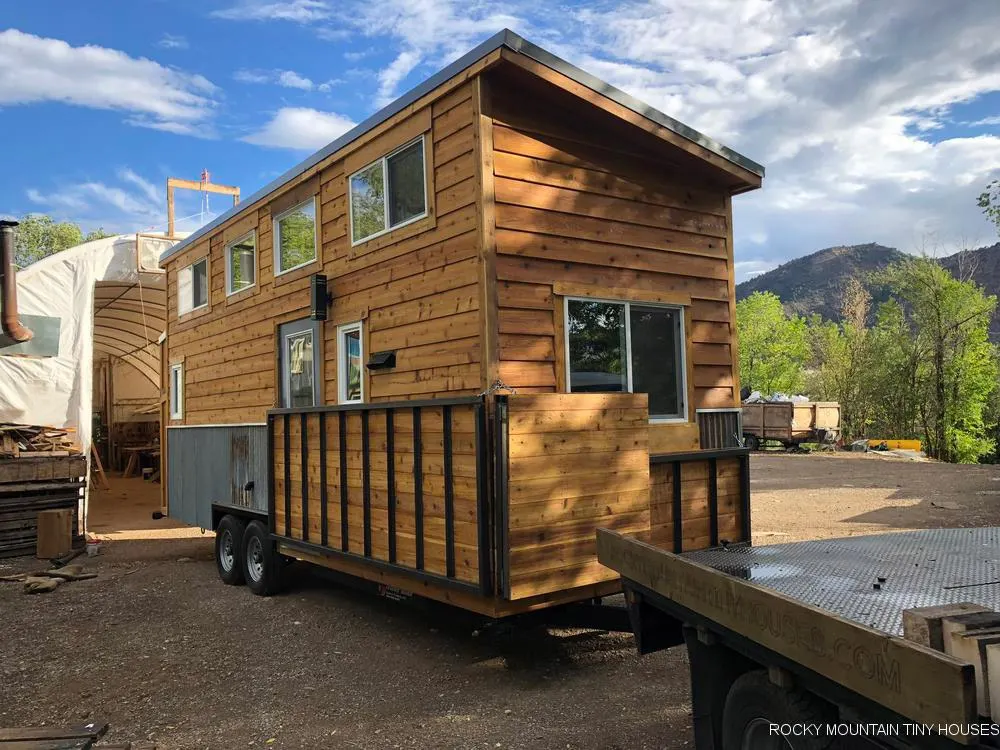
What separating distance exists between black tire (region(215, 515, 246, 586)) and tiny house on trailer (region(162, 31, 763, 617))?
1.21ft

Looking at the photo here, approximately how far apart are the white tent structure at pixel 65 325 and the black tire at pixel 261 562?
18.5ft

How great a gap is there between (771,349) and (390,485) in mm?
48675

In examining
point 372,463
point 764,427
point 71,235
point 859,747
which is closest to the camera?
point 859,747

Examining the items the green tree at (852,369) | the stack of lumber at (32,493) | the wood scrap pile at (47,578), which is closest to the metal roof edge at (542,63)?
the wood scrap pile at (47,578)

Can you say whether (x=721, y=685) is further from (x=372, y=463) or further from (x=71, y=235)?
(x=71, y=235)

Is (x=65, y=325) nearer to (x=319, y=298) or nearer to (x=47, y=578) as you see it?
(x=47, y=578)

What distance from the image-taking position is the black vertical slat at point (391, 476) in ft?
20.2

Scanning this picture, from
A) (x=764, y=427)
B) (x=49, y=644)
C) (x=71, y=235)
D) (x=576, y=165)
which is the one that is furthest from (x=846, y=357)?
(x=71, y=235)

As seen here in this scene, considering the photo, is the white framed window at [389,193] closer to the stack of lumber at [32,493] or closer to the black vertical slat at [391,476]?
the black vertical slat at [391,476]

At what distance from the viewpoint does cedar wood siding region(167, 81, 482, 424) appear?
6121mm

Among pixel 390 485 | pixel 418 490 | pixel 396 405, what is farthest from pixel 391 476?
pixel 396 405

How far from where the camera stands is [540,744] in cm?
434

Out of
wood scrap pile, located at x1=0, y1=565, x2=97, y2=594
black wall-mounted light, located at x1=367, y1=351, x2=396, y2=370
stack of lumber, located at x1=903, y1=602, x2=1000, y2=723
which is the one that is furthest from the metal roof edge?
wood scrap pile, located at x1=0, y1=565, x2=97, y2=594

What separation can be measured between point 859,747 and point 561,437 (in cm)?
295
